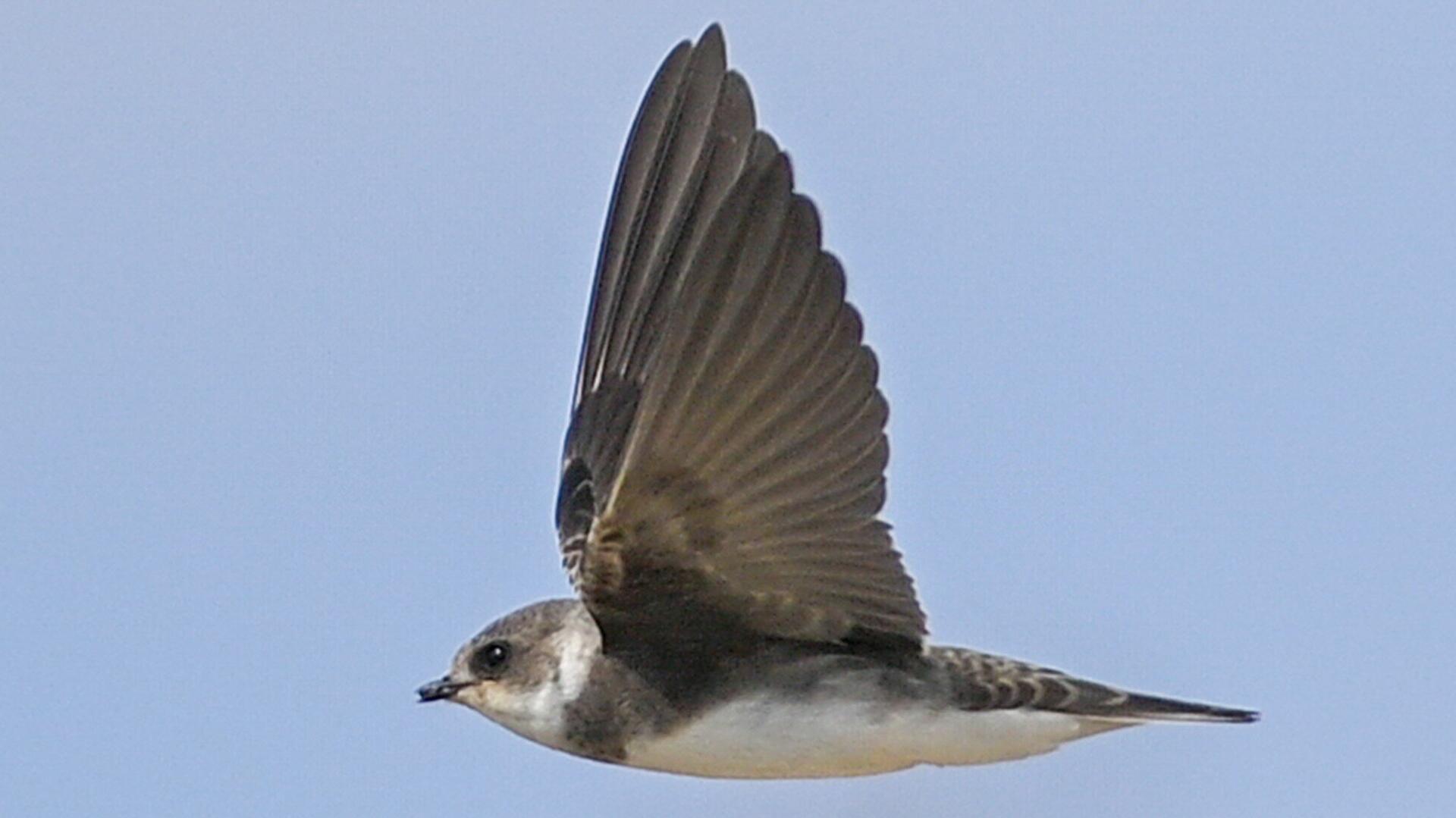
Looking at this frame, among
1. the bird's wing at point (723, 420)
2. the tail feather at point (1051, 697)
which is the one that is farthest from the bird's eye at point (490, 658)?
the tail feather at point (1051, 697)

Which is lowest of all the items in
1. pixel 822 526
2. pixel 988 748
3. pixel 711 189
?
pixel 988 748

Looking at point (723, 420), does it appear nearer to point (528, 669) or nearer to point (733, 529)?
point (733, 529)

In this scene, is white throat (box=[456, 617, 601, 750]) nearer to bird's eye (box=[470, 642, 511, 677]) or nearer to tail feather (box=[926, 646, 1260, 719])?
bird's eye (box=[470, 642, 511, 677])

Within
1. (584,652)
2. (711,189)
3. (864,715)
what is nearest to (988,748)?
(864,715)

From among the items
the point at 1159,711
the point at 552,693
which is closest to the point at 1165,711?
the point at 1159,711

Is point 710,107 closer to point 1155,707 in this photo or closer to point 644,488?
point 644,488

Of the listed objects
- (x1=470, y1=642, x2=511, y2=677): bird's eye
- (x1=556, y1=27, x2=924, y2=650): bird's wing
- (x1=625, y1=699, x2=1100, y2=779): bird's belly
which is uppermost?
(x1=556, y1=27, x2=924, y2=650): bird's wing

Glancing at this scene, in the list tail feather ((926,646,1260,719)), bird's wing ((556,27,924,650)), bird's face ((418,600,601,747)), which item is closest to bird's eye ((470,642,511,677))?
bird's face ((418,600,601,747))

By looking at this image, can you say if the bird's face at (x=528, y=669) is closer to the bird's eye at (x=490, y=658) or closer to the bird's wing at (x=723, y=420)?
the bird's eye at (x=490, y=658)
